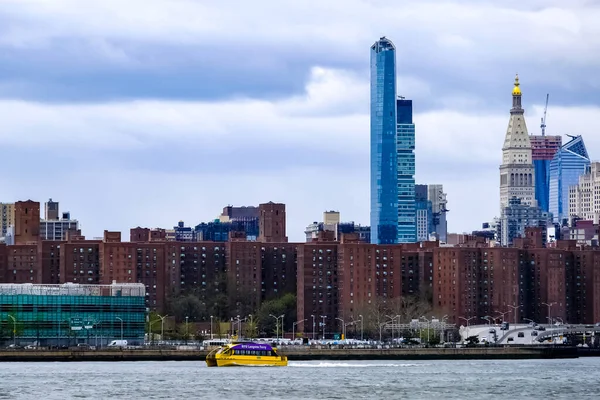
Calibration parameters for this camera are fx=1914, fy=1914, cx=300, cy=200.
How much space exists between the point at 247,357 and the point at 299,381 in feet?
95.8

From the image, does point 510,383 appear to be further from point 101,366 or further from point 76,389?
point 101,366

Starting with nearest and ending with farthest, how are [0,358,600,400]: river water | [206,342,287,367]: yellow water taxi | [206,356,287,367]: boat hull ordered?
[0,358,600,400]: river water
[206,356,287,367]: boat hull
[206,342,287,367]: yellow water taxi

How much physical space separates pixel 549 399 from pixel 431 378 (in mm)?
26577

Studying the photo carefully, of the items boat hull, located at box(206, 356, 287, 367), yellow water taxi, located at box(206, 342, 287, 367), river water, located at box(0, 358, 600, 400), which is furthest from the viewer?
yellow water taxi, located at box(206, 342, 287, 367)

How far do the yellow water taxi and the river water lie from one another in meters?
1.62

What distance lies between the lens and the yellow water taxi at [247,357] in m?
189

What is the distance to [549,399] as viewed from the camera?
5595 inches

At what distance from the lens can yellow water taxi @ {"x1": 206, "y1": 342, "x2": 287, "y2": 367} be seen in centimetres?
18938

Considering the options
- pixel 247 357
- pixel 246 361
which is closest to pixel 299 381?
pixel 246 361

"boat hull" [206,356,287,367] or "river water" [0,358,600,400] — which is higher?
"boat hull" [206,356,287,367]

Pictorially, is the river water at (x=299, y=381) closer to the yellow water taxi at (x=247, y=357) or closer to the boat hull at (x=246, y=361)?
the boat hull at (x=246, y=361)

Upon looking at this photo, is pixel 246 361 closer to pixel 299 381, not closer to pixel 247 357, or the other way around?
pixel 247 357

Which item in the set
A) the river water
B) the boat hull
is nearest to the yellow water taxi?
the boat hull

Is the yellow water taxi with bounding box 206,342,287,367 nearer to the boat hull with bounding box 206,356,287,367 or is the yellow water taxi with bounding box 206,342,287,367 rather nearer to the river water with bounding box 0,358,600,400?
the boat hull with bounding box 206,356,287,367
